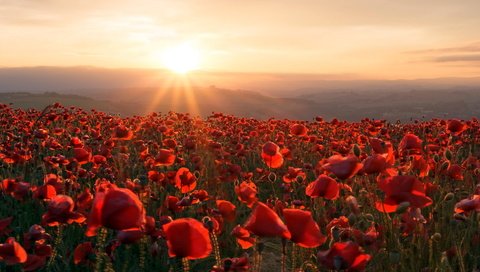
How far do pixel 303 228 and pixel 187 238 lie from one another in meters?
0.56

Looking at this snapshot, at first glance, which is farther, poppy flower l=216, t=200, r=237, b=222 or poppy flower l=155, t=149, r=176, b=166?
poppy flower l=155, t=149, r=176, b=166

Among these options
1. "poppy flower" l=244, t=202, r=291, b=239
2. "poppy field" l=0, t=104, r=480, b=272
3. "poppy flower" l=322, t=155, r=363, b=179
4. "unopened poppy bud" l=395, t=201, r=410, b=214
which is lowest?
"poppy field" l=0, t=104, r=480, b=272

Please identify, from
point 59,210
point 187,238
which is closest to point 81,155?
point 59,210

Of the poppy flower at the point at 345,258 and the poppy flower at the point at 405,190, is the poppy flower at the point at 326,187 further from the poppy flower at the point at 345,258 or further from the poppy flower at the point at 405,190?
the poppy flower at the point at 345,258

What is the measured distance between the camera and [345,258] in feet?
5.89

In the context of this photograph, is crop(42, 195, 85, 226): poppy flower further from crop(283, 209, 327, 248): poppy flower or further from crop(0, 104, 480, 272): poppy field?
crop(283, 209, 327, 248): poppy flower

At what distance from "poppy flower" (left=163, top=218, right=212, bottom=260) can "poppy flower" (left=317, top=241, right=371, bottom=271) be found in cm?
50

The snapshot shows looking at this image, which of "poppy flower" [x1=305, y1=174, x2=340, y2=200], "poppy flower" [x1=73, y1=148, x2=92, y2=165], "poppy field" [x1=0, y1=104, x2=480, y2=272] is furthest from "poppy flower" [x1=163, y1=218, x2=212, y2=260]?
"poppy flower" [x1=73, y1=148, x2=92, y2=165]

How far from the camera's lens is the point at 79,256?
291 cm

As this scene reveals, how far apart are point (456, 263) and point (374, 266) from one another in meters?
1.11

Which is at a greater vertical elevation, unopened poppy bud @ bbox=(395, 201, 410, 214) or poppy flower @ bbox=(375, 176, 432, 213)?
poppy flower @ bbox=(375, 176, 432, 213)

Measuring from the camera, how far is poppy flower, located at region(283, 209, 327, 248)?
202cm

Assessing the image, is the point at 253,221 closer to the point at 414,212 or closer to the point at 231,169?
the point at 414,212

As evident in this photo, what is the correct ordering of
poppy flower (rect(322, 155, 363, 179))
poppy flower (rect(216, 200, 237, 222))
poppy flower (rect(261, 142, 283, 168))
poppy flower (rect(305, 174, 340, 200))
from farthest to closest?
poppy flower (rect(261, 142, 283, 168)), poppy flower (rect(216, 200, 237, 222)), poppy flower (rect(305, 174, 340, 200)), poppy flower (rect(322, 155, 363, 179))
